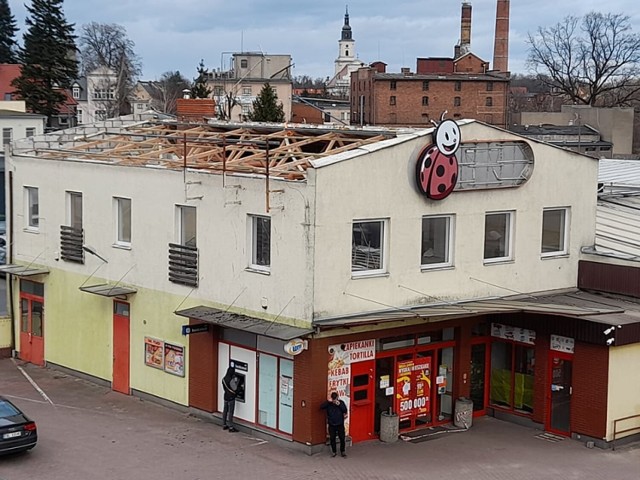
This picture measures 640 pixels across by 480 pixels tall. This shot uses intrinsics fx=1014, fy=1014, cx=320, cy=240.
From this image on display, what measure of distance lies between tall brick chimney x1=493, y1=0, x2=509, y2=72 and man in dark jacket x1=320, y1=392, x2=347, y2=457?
10789cm

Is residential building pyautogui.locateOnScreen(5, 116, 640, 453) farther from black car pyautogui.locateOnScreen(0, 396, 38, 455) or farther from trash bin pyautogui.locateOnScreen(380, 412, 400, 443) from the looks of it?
black car pyautogui.locateOnScreen(0, 396, 38, 455)

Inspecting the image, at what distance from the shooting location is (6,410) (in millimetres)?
20938

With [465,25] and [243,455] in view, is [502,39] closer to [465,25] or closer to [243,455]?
[465,25]

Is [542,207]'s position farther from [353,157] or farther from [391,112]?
[391,112]

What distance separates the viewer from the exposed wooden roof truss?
23.8 meters

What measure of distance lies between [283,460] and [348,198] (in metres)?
5.76

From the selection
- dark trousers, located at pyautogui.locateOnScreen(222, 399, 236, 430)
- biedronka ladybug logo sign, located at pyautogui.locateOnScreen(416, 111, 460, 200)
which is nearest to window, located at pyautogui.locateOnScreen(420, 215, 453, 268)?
biedronka ladybug logo sign, located at pyautogui.locateOnScreen(416, 111, 460, 200)

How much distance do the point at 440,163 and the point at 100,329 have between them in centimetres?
1093

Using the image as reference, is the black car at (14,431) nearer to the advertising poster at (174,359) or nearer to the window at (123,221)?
the advertising poster at (174,359)

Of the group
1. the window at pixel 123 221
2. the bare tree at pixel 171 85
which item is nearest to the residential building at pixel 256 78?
the bare tree at pixel 171 85

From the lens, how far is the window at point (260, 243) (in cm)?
2275

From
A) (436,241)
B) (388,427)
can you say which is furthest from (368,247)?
(388,427)

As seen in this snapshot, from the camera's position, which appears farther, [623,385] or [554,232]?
[554,232]

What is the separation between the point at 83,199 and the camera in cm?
2808
